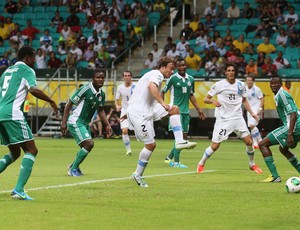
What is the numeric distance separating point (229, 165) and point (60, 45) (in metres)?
19.4

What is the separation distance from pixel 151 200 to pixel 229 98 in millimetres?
7337

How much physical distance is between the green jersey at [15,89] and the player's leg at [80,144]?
5.09m

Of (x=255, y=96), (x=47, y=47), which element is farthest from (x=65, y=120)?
(x=47, y=47)

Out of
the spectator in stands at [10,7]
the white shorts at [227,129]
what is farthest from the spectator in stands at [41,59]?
the white shorts at [227,129]

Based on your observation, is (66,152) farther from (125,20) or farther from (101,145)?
(125,20)

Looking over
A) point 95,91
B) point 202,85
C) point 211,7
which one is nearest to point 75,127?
point 95,91

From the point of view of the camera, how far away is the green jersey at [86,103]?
62.0 feet

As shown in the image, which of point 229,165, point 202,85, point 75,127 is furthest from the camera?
point 202,85

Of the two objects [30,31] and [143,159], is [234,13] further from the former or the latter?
[143,159]

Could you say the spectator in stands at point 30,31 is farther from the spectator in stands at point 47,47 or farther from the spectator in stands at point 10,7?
the spectator in stands at point 10,7

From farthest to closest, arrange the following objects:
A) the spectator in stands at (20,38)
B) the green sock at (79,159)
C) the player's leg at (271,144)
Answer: the spectator in stands at (20,38)
the green sock at (79,159)
the player's leg at (271,144)

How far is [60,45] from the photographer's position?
39.8 meters

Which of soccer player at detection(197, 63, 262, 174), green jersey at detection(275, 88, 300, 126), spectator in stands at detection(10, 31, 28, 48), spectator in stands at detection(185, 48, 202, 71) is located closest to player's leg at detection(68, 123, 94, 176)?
soccer player at detection(197, 63, 262, 174)

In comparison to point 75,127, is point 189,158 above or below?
below
